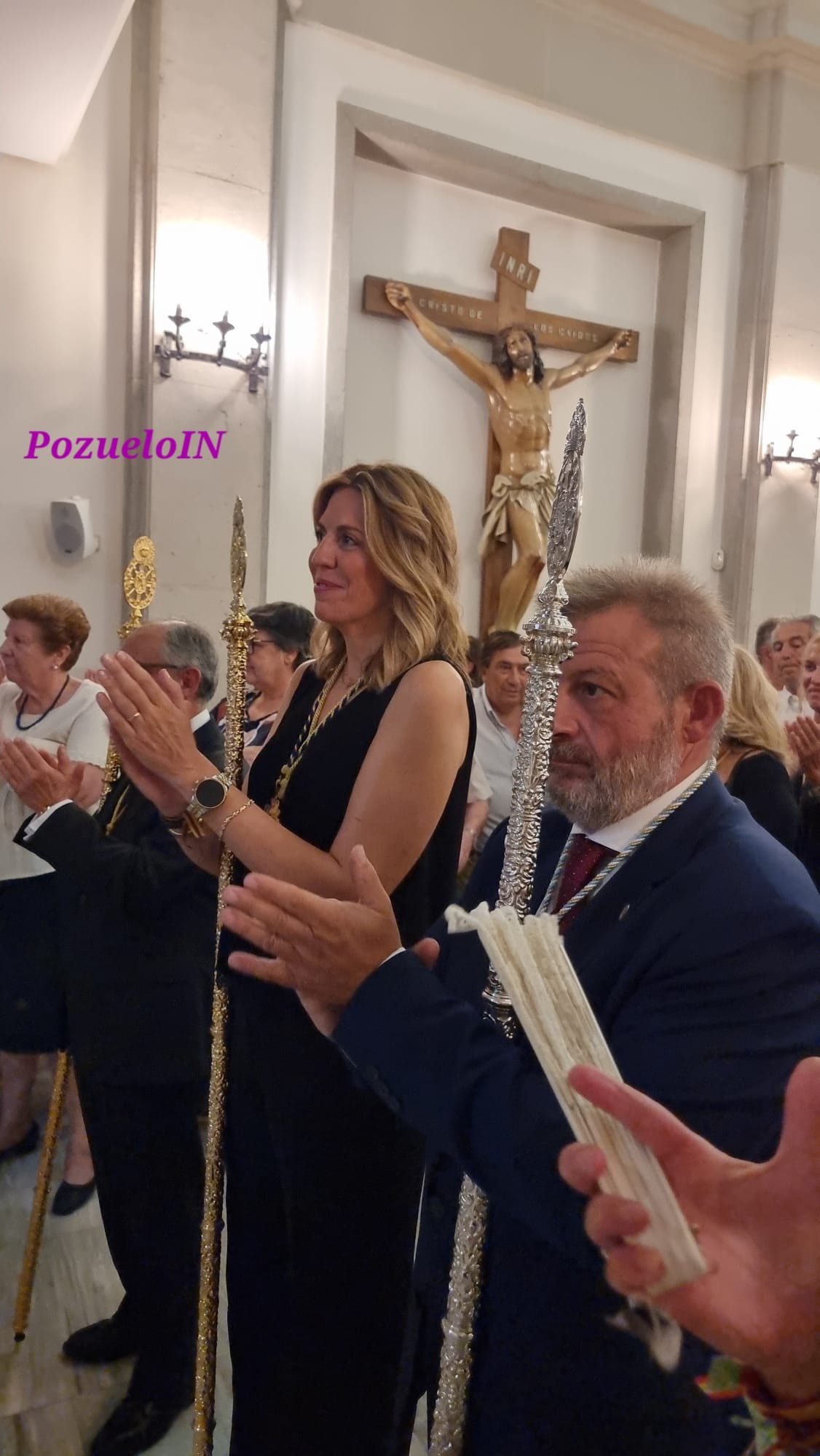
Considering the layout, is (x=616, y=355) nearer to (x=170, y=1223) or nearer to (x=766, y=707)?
(x=766, y=707)

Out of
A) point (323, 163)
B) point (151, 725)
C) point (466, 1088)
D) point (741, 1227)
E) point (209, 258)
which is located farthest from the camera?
point (323, 163)

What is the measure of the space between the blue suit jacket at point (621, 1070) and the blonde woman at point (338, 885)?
1.46ft

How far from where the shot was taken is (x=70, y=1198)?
3.01 m

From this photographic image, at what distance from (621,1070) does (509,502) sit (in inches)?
221

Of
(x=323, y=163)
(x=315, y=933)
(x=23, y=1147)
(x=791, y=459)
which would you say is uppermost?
(x=323, y=163)

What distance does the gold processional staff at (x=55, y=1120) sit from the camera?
238 centimetres

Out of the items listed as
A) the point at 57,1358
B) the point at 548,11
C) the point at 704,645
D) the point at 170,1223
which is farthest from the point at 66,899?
the point at 548,11

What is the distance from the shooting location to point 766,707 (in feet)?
8.62

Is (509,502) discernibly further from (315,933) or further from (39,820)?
(315,933)

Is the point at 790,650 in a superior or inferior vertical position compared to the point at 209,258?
inferior

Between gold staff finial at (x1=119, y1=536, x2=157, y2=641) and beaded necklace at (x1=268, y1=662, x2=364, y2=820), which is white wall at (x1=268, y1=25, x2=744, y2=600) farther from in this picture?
beaded necklace at (x1=268, y1=662, x2=364, y2=820)

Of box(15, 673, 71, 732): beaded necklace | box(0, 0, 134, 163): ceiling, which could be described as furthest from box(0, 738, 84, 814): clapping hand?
box(0, 0, 134, 163): ceiling

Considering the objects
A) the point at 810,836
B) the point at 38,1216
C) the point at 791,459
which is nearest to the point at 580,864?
the point at 810,836

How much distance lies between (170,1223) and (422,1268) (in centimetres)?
101
